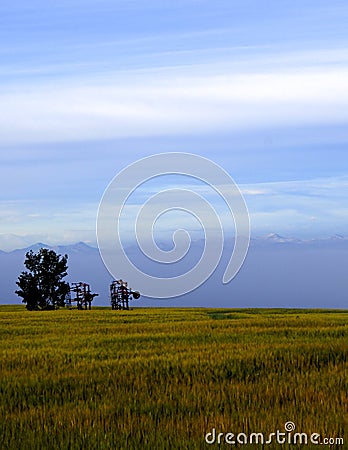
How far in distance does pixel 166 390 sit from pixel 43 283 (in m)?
56.7

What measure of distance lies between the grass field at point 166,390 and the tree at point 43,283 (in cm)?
4765

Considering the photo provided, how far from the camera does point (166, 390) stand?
10.8m

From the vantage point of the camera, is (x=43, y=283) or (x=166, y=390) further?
(x=43, y=283)

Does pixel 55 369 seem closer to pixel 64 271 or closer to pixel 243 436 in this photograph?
pixel 243 436

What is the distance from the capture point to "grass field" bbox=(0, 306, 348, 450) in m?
8.23

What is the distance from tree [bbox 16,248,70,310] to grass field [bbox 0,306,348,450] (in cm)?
4765

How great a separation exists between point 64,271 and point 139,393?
186 feet

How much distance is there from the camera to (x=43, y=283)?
66312 mm

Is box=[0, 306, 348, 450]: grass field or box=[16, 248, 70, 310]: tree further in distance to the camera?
box=[16, 248, 70, 310]: tree

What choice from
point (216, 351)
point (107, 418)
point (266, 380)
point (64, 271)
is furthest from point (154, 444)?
point (64, 271)

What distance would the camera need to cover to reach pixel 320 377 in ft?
39.1

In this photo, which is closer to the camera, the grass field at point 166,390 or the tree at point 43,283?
the grass field at point 166,390

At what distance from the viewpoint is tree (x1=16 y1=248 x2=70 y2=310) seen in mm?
65875

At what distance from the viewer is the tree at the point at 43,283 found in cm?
6588
